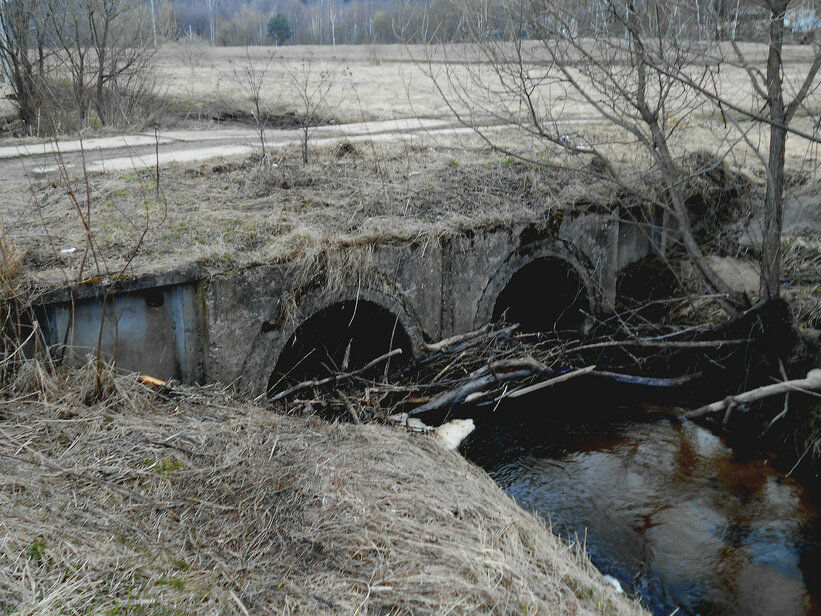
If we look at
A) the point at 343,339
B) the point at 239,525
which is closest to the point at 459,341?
the point at 343,339

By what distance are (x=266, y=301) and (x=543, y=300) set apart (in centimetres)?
590

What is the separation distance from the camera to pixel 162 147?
11.9 m

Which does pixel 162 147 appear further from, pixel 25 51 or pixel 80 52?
pixel 25 51

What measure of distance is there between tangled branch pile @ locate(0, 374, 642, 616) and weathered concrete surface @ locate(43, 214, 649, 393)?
0.74 m

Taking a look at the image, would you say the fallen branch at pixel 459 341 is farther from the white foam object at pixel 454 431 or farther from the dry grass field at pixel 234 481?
the dry grass field at pixel 234 481

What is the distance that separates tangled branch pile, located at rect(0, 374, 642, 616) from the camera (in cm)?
376

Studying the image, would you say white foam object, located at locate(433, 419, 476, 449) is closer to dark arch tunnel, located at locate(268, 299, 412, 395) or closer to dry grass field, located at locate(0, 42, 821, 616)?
dark arch tunnel, located at locate(268, 299, 412, 395)

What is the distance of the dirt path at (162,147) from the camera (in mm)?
9930

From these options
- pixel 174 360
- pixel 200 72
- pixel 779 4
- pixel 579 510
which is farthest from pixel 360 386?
pixel 200 72

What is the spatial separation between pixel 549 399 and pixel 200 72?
19.9m

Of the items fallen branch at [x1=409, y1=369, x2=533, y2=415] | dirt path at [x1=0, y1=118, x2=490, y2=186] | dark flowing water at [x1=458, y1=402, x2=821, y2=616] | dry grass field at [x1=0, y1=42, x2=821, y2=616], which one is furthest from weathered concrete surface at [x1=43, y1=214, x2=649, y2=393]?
dirt path at [x1=0, y1=118, x2=490, y2=186]

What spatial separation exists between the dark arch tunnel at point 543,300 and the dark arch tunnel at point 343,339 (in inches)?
115

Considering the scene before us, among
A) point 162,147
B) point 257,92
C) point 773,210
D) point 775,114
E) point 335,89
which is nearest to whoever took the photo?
point 775,114

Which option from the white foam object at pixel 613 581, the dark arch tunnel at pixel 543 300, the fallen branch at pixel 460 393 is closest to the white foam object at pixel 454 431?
the fallen branch at pixel 460 393
